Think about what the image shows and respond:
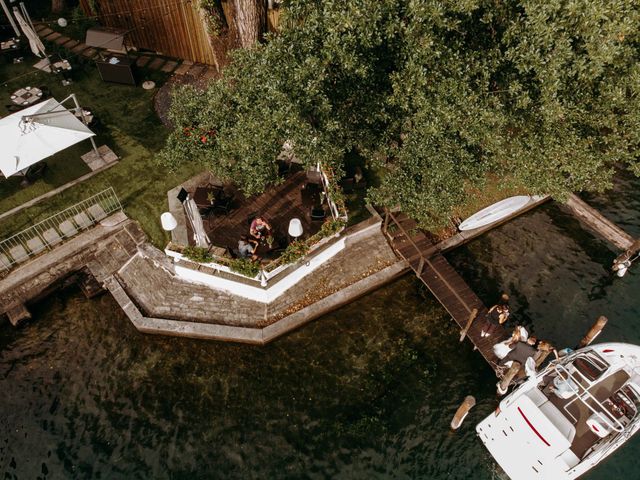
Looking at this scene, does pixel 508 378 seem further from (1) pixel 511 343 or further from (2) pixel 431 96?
(2) pixel 431 96

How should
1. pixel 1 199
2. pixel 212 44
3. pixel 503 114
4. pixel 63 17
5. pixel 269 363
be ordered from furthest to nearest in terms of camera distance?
pixel 63 17, pixel 212 44, pixel 1 199, pixel 269 363, pixel 503 114

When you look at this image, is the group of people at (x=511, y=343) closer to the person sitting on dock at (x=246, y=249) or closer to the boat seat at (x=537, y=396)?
the boat seat at (x=537, y=396)

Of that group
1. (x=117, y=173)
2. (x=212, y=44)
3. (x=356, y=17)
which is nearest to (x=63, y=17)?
(x=212, y=44)

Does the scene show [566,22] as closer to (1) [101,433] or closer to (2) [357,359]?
(2) [357,359]

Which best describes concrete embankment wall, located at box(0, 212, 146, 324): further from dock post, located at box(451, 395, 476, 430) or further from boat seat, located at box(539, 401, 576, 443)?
boat seat, located at box(539, 401, 576, 443)

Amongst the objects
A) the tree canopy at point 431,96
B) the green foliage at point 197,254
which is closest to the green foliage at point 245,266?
the green foliage at point 197,254

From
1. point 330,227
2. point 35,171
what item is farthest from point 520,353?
point 35,171

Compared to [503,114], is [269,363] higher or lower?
lower
